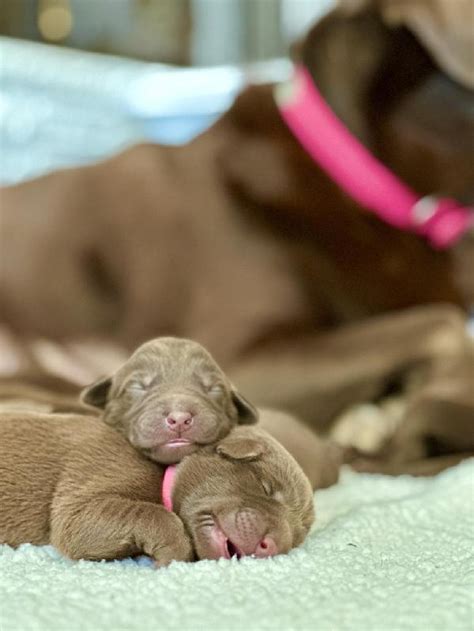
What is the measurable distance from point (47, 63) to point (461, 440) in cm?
173

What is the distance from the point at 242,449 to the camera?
0.72 meters

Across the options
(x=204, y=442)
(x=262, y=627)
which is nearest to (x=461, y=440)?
(x=204, y=442)

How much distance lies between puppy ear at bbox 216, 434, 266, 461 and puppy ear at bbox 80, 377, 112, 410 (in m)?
0.13

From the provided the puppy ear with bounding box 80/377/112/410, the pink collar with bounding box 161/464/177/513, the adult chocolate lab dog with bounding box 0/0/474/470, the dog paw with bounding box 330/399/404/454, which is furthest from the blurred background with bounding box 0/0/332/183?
the pink collar with bounding box 161/464/177/513

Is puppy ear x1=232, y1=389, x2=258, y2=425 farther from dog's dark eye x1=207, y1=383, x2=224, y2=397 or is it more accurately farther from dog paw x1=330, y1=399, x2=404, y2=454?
dog paw x1=330, y1=399, x2=404, y2=454

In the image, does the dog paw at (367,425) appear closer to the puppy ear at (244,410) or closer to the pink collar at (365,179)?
the pink collar at (365,179)

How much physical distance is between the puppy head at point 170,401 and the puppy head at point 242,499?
0.07 feet

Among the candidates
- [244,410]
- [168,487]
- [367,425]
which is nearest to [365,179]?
[367,425]

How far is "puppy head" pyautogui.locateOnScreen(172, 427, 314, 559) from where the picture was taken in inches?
27.0

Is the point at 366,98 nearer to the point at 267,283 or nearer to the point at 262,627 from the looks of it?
the point at 267,283

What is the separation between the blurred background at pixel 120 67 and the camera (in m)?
2.55

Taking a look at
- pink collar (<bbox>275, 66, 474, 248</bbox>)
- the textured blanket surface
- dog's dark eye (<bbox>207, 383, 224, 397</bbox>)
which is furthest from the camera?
pink collar (<bbox>275, 66, 474, 248</bbox>)

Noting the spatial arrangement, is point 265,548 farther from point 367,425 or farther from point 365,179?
point 365,179

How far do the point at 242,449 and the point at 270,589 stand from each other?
4.4 inches
